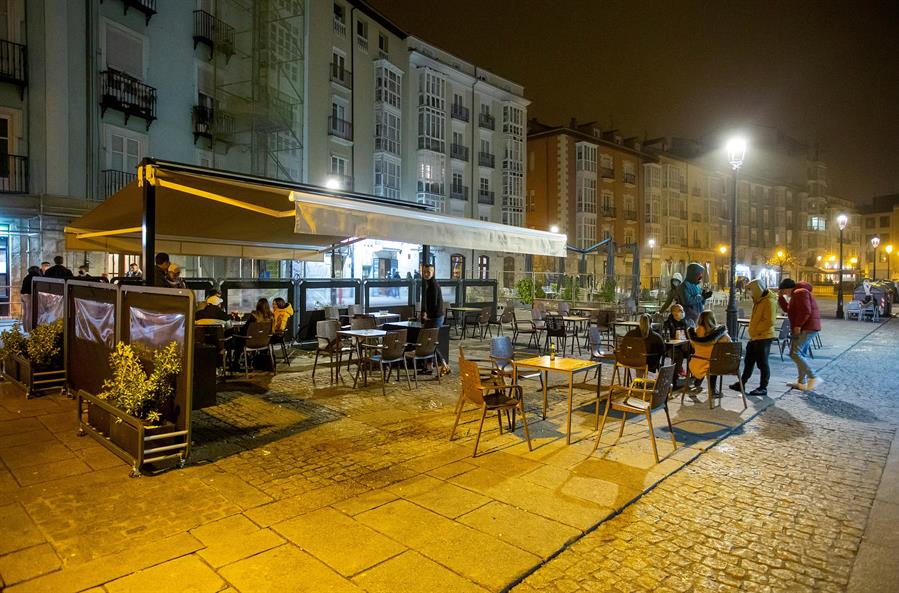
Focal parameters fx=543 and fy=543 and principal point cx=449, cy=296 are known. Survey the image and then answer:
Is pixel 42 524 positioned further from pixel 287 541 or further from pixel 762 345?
pixel 762 345

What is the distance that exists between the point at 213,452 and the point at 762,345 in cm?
762

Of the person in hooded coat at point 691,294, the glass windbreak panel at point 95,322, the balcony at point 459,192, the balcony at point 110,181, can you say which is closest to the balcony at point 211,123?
the balcony at point 110,181

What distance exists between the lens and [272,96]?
78.2ft

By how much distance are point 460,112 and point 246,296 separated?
28.2m

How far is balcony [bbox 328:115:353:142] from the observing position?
27.0m

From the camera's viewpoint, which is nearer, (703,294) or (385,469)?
(385,469)

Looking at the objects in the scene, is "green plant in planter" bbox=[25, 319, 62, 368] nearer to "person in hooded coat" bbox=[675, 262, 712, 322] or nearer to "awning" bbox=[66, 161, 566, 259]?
"awning" bbox=[66, 161, 566, 259]

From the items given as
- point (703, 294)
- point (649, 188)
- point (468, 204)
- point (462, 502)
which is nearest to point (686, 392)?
point (703, 294)

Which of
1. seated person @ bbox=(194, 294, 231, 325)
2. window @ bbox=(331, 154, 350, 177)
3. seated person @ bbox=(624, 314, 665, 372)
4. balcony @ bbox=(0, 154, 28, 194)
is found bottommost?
seated person @ bbox=(624, 314, 665, 372)

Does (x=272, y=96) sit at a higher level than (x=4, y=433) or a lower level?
higher

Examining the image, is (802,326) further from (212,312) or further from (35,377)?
(35,377)

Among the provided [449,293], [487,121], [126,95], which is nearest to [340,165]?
[126,95]

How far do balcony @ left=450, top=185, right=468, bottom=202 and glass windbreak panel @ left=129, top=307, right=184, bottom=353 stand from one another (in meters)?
31.5

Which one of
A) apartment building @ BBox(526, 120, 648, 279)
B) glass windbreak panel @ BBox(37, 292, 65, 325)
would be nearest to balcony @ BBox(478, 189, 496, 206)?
apartment building @ BBox(526, 120, 648, 279)
